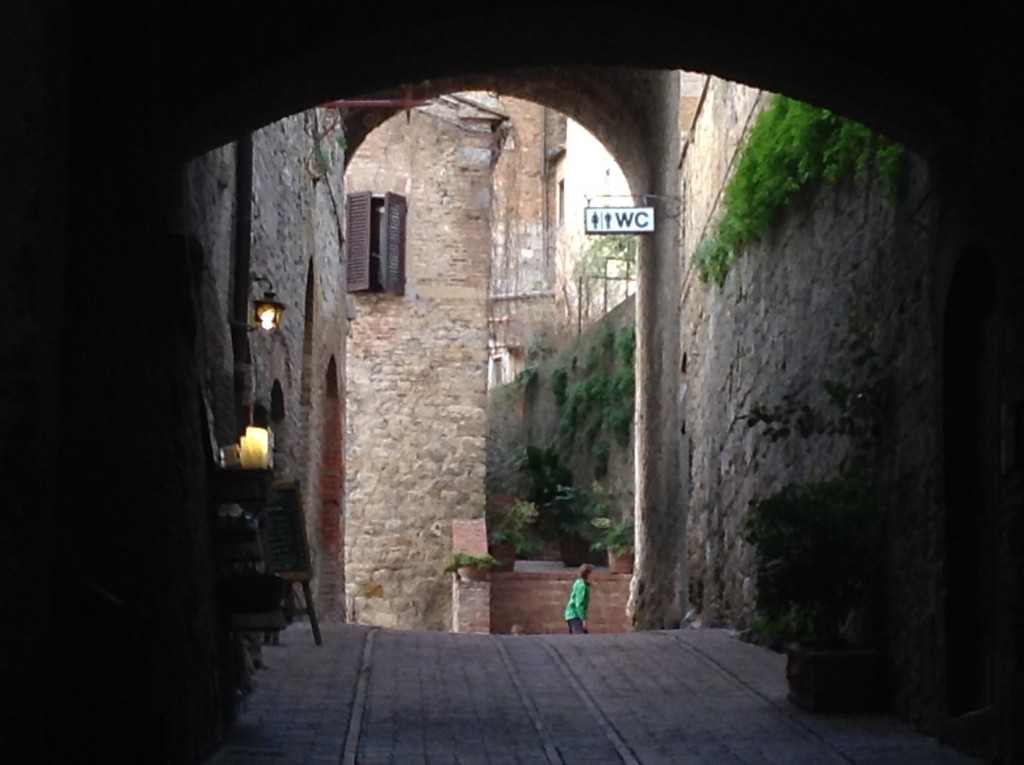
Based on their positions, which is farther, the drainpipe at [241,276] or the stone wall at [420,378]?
the stone wall at [420,378]

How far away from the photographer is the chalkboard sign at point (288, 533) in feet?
34.2

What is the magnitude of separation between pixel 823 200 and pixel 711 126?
4.23 metres

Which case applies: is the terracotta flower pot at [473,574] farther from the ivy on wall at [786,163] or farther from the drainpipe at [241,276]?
the drainpipe at [241,276]

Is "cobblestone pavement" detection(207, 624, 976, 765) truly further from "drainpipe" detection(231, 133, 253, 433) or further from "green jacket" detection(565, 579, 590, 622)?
"green jacket" detection(565, 579, 590, 622)

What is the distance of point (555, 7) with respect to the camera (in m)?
7.21

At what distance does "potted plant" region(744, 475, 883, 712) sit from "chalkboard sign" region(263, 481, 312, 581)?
313 centimetres

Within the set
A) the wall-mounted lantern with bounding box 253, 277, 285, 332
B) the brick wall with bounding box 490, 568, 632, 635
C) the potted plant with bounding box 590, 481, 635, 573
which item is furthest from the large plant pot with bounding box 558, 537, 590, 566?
the wall-mounted lantern with bounding box 253, 277, 285, 332

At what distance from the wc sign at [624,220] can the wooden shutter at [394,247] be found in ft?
28.3

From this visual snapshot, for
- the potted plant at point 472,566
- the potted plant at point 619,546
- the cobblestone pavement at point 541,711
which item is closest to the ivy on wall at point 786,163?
the cobblestone pavement at point 541,711

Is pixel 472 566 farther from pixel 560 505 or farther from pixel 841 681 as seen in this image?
pixel 841 681

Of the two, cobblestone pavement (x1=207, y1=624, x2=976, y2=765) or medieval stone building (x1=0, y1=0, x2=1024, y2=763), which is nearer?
medieval stone building (x1=0, y1=0, x2=1024, y2=763)

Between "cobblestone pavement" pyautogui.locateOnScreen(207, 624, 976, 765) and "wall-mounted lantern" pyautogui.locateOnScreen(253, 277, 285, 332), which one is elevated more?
"wall-mounted lantern" pyautogui.locateOnScreen(253, 277, 285, 332)

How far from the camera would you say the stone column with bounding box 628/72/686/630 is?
1669 centimetres

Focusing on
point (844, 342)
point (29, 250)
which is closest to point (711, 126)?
point (844, 342)
